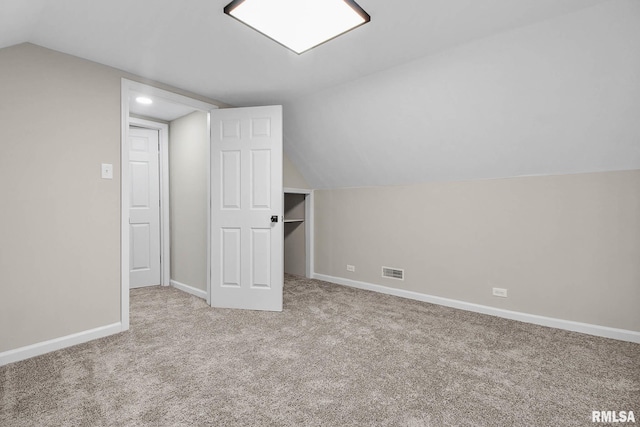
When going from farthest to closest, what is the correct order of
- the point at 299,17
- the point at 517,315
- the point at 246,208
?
the point at 246,208 → the point at 517,315 → the point at 299,17

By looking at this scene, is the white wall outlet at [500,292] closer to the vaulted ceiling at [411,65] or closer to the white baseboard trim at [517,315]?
the white baseboard trim at [517,315]

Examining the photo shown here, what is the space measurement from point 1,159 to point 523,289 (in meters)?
4.37

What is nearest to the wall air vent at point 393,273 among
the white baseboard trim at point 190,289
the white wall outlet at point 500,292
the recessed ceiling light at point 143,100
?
the white wall outlet at point 500,292

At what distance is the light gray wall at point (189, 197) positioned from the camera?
3.71 metres

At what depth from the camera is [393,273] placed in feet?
12.6

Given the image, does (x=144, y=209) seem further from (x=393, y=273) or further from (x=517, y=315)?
(x=517, y=315)

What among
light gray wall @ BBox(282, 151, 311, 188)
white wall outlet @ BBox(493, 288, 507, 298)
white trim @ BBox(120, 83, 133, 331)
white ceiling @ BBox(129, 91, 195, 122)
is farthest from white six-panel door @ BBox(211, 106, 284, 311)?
white wall outlet @ BBox(493, 288, 507, 298)

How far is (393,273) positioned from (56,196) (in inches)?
135

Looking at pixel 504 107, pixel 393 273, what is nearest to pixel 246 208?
pixel 393 273

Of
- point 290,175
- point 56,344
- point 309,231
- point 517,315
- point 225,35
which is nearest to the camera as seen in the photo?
point 225,35

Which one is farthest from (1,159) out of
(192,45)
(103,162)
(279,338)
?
(279,338)

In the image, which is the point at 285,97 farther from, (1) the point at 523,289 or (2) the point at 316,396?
(1) the point at 523,289

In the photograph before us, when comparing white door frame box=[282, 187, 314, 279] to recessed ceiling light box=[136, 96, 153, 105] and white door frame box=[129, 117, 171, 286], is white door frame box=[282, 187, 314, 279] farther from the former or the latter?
recessed ceiling light box=[136, 96, 153, 105]

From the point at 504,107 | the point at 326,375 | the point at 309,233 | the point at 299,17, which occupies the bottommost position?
the point at 326,375
